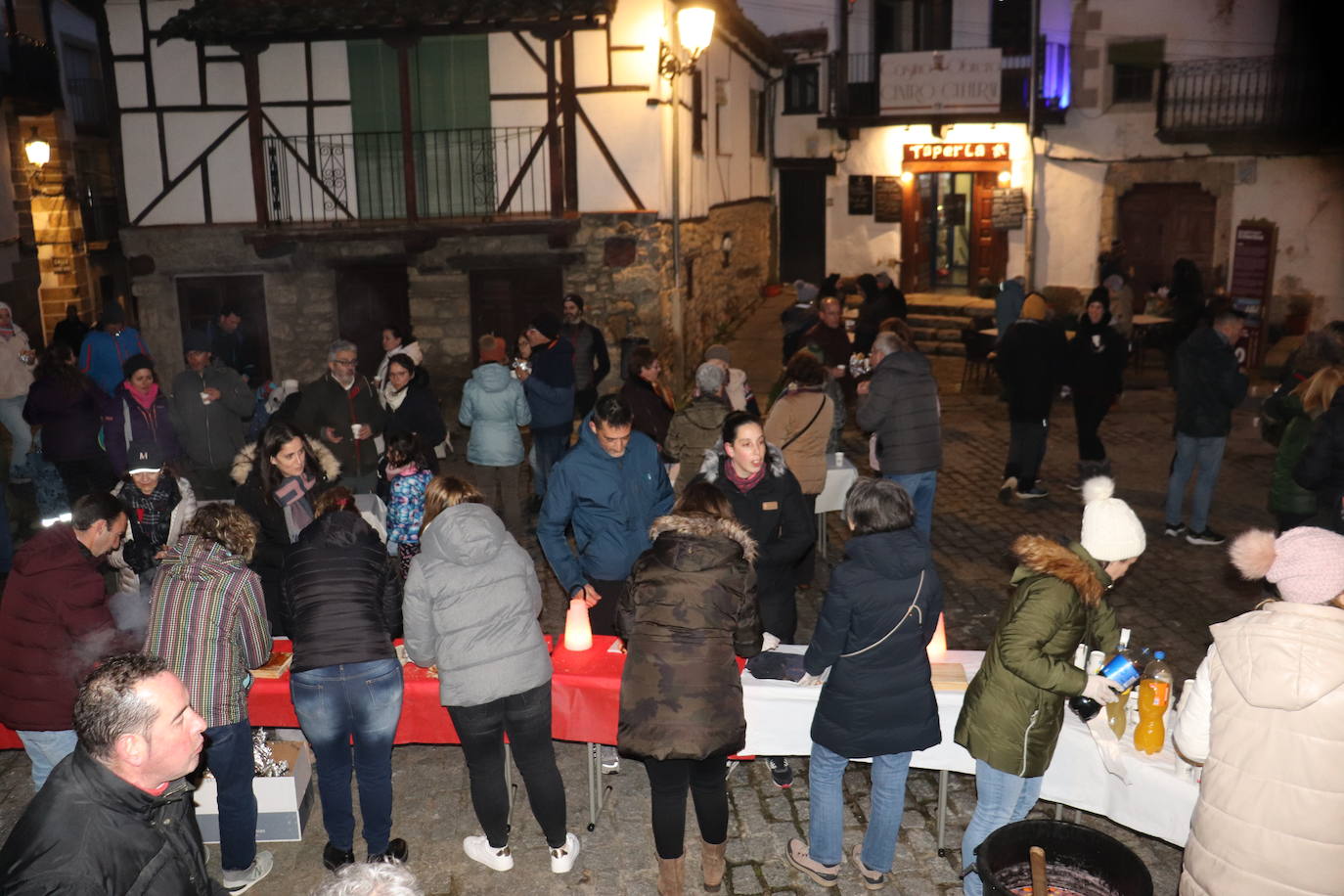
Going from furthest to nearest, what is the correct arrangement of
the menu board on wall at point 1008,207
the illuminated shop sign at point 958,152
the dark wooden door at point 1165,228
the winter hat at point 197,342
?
the illuminated shop sign at point 958,152 → the menu board on wall at point 1008,207 → the dark wooden door at point 1165,228 → the winter hat at point 197,342

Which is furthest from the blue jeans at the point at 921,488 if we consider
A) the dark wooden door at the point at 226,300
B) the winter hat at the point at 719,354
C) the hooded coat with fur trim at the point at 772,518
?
the dark wooden door at the point at 226,300

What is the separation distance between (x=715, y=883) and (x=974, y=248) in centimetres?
1950

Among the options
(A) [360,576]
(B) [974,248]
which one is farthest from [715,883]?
(B) [974,248]

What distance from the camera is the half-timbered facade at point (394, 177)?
1441cm

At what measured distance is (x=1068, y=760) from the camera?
187 inches

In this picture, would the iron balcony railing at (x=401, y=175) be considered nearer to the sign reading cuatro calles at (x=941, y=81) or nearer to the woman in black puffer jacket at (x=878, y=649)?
the sign reading cuatro calles at (x=941, y=81)

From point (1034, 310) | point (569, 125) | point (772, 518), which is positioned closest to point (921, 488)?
point (772, 518)

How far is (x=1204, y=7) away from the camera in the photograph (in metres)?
19.2

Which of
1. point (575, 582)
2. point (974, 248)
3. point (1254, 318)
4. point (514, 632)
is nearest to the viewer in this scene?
point (514, 632)

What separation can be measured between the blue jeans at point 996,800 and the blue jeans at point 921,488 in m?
3.60

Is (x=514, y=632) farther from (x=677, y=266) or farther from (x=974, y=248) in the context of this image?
(x=974, y=248)

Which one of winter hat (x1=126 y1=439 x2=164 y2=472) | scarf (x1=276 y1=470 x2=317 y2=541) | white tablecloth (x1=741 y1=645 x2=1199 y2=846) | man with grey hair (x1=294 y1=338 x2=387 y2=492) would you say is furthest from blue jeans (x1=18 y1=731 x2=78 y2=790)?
man with grey hair (x1=294 y1=338 x2=387 y2=492)

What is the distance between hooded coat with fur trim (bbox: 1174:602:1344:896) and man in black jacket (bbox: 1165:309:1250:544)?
18.3 feet

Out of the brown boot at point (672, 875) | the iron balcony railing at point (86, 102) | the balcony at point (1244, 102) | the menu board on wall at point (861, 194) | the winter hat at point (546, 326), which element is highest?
the iron balcony railing at point (86, 102)
